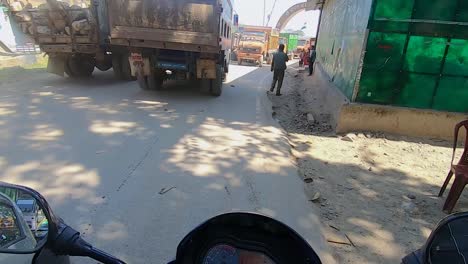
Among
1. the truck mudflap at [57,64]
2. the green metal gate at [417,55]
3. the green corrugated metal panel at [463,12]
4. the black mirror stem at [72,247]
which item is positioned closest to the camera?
the black mirror stem at [72,247]

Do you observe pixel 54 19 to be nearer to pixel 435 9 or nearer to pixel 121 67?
pixel 121 67

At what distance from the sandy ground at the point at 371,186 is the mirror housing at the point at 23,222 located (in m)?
2.40

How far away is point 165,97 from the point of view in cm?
907

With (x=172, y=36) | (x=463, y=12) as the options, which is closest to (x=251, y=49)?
(x=172, y=36)

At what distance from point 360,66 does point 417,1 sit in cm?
146

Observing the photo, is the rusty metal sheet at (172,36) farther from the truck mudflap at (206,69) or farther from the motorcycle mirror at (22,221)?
the motorcycle mirror at (22,221)

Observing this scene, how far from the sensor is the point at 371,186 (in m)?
4.47

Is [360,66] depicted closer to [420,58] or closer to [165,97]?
[420,58]

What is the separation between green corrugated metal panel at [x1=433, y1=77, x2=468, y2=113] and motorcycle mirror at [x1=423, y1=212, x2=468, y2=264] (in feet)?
19.1

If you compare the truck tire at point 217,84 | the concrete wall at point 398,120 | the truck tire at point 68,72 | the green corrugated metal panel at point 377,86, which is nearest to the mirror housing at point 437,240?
the concrete wall at point 398,120

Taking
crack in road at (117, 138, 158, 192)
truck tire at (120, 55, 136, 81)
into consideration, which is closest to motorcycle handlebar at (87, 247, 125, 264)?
crack in road at (117, 138, 158, 192)

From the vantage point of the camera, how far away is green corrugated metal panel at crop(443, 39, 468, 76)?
6.12 meters

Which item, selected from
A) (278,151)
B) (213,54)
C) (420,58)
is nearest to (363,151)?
(278,151)

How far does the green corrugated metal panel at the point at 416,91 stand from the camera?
253 inches
